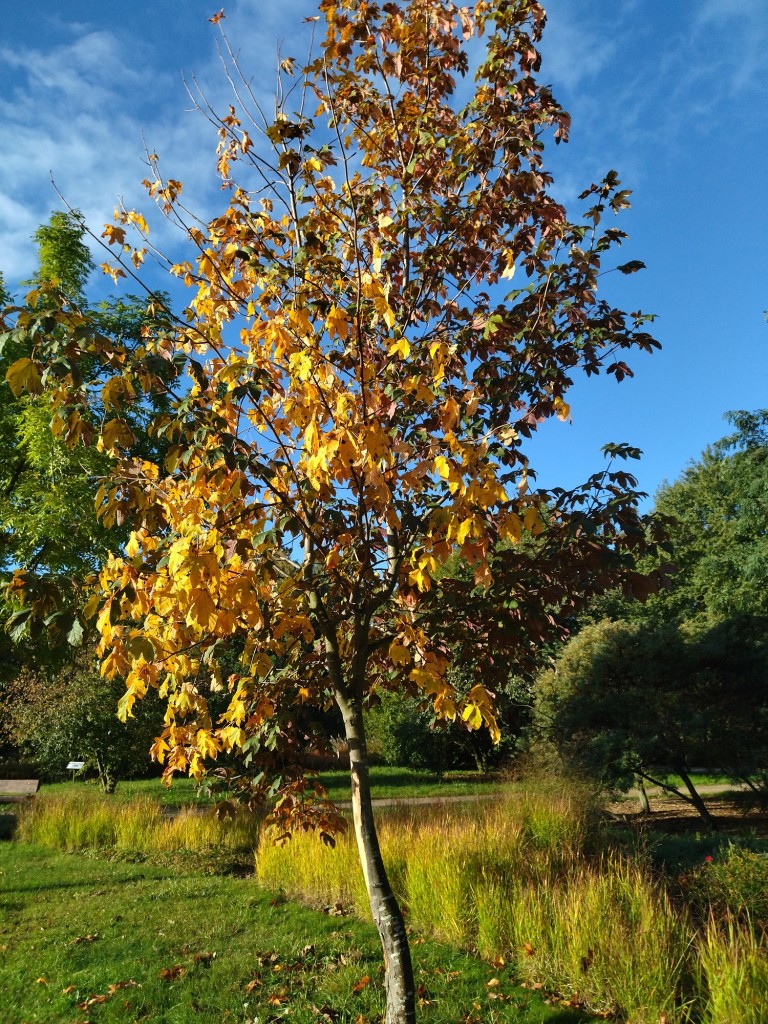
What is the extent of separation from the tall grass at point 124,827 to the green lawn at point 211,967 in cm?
226

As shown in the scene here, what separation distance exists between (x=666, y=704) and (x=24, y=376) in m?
9.98

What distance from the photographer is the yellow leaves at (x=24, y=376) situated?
2346mm

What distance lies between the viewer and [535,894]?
4.98 metres

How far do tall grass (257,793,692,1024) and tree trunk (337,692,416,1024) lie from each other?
4.89 ft

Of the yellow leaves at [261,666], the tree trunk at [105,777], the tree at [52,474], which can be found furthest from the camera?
the tree trunk at [105,777]

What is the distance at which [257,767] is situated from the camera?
385cm

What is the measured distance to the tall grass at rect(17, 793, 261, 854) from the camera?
912cm

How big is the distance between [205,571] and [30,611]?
60cm

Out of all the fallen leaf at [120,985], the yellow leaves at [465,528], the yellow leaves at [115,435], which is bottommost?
the fallen leaf at [120,985]

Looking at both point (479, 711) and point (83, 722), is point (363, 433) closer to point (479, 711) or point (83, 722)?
point (479, 711)

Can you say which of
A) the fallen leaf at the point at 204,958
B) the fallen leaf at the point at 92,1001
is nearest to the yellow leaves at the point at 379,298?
the fallen leaf at the point at 92,1001

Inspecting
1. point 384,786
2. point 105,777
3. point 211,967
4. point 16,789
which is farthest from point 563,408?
point 16,789

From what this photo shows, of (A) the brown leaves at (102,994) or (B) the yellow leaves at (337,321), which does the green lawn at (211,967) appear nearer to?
(A) the brown leaves at (102,994)

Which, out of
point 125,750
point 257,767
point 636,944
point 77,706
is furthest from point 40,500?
point 636,944
